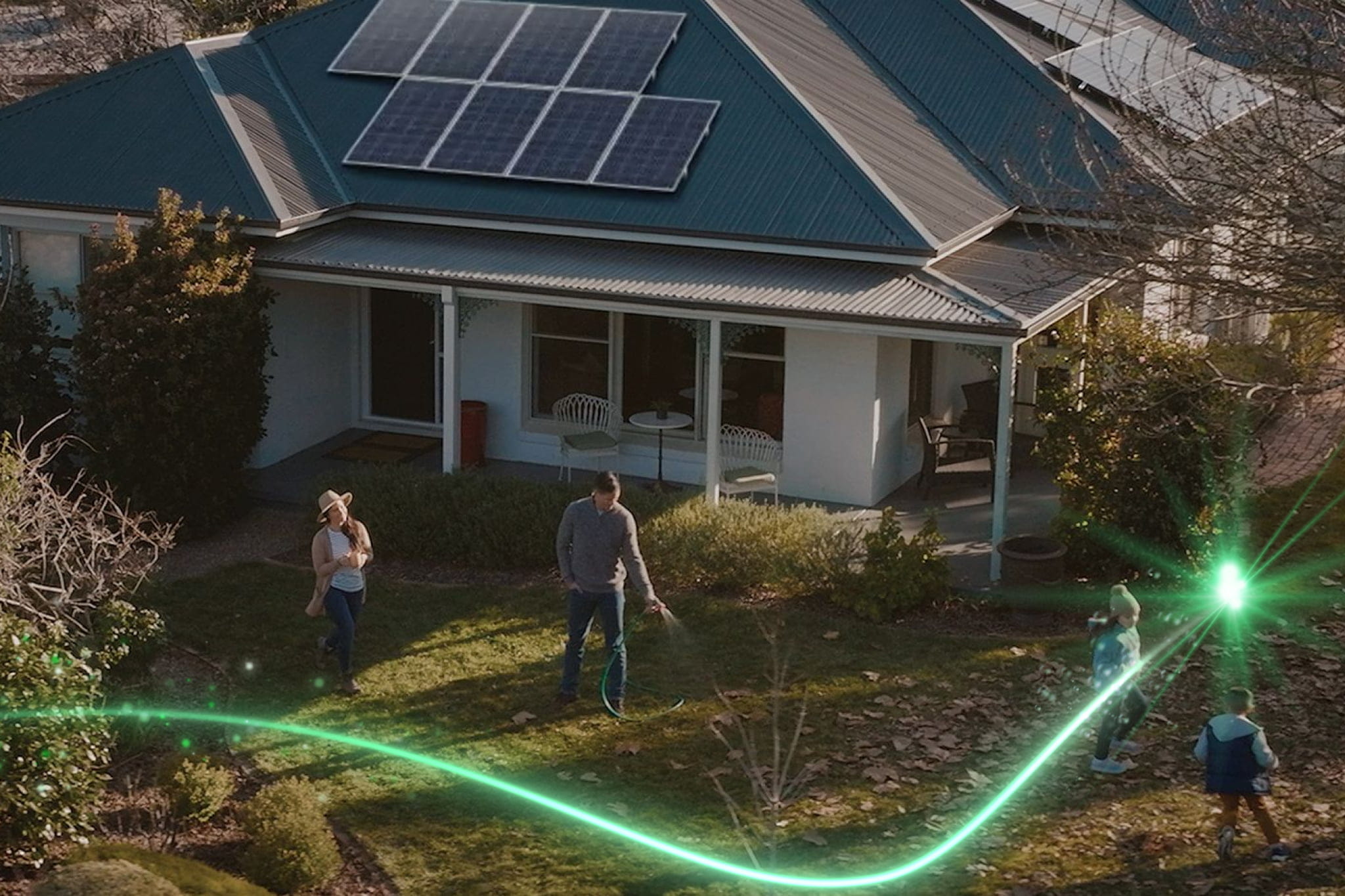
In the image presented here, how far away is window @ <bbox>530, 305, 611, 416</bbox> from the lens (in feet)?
66.9

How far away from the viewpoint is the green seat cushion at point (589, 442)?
19.4 m

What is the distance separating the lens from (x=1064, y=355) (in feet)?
56.5

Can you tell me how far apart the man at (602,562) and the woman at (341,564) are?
1652 millimetres

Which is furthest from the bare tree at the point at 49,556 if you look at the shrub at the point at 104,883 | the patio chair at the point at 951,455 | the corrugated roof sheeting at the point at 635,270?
the patio chair at the point at 951,455

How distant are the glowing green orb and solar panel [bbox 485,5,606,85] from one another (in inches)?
377

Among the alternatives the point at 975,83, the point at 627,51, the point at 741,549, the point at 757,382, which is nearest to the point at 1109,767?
the point at 741,549

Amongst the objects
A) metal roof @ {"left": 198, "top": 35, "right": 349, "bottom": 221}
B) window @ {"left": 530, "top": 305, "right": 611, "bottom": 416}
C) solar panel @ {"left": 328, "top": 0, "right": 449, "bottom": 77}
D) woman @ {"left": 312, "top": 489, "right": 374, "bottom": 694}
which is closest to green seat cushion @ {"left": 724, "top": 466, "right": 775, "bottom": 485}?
window @ {"left": 530, "top": 305, "right": 611, "bottom": 416}

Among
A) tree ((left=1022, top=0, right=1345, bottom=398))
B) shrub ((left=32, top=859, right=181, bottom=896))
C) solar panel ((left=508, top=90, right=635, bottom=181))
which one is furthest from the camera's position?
solar panel ((left=508, top=90, right=635, bottom=181))

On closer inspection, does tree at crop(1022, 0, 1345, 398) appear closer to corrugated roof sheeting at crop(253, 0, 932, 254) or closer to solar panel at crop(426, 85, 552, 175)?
corrugated roof sheeting at crop(253, 0, 932, 254)

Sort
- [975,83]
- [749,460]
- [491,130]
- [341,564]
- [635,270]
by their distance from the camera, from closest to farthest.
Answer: [341,564], [635,270], [749,460], [491,130], [975,83]

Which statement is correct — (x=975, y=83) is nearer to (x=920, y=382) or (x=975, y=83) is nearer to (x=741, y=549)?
(x=920, y=382)

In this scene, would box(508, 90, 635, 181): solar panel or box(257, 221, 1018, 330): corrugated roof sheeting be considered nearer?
box(257, 221, 1018, 330): corrugated roof sheeting

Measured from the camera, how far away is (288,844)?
35.8 ft

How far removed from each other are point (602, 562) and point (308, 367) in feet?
29.1
